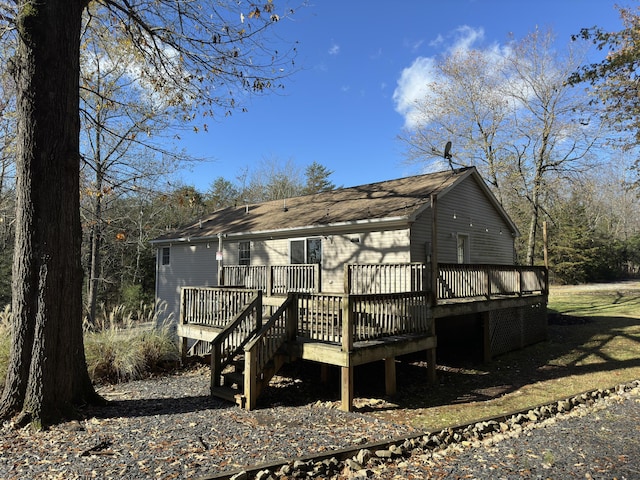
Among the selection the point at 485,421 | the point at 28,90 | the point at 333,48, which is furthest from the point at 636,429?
the point at 28,90

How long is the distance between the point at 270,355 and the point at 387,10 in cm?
902

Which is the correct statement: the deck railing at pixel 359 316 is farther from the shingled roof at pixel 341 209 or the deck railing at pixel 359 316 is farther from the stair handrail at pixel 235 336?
the shingled roof at pixel 341 209

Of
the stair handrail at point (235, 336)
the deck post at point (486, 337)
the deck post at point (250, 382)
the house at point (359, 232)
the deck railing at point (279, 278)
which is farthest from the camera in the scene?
the house at point (359, 232)

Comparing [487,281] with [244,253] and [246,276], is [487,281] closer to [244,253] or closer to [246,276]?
[246,276]

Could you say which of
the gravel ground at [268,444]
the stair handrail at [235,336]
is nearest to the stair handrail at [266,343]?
the gravel ground at [268,444]

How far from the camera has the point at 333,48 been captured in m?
8.97

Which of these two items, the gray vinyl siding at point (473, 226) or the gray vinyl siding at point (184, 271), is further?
the gray vinyl siding at point (184, 271)

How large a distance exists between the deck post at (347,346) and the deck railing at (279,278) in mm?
3575

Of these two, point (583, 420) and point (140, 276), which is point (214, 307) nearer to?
point (583, 420)

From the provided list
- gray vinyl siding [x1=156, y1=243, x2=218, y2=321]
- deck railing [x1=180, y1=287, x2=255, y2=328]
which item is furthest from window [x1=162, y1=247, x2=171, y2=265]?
deck railing [x1=180, y1=287, x2=255, y2=328]

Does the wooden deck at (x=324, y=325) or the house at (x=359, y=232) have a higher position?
the house at (x=359, y=232)

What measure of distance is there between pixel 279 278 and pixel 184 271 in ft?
27.9

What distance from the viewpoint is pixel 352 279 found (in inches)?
460

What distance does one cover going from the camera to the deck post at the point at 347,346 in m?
6.91
